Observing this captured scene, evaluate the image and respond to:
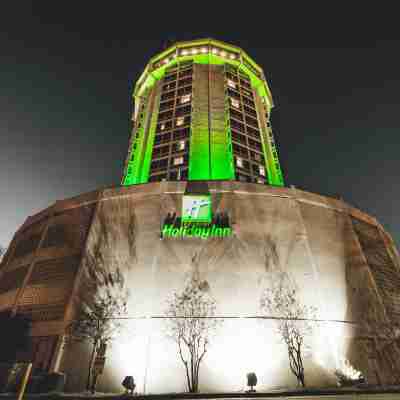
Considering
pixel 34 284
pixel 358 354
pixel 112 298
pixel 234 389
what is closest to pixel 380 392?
pixel 358 354

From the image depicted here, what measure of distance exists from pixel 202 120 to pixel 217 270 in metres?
21.9

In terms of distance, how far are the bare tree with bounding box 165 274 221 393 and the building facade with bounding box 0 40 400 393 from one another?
523 millimetres

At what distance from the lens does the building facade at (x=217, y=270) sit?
2038 cm

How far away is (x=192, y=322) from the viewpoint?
69.5 feet

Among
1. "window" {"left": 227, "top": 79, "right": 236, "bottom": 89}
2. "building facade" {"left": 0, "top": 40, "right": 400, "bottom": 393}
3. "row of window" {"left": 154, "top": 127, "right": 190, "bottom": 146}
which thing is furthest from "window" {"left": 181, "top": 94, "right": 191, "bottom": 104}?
→ "building facade" {"left": 0, "top": 40, "right": 400, "bottom": 393}

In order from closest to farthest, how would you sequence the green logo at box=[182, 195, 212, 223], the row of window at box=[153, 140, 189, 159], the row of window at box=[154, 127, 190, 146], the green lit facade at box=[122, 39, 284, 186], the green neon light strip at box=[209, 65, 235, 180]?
the green logo at box=[182, 195, 212, 223] → the green neon light strip at box=[209, 65, 235, 180] → the green lit facade at box=[122, 39, 284, 186] → the row of window at box=[153, 140, 189, 159] → the row of window at box=[154, 127, 190, 146]

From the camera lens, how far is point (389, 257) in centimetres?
3003

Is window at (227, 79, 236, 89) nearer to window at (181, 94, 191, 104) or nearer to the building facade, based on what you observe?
window at (181, 94, 191, 104)

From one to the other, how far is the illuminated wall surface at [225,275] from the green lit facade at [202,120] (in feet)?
27.6

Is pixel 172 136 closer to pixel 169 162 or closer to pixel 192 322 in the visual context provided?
pixel 169 162

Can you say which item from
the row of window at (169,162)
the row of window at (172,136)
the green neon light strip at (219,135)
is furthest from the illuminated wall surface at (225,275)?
the row of window at (172,136)

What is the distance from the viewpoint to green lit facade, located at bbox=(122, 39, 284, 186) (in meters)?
36.3

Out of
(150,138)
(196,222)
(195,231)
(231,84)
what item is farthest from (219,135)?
(195,231)

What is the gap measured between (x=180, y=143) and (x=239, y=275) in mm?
19986
